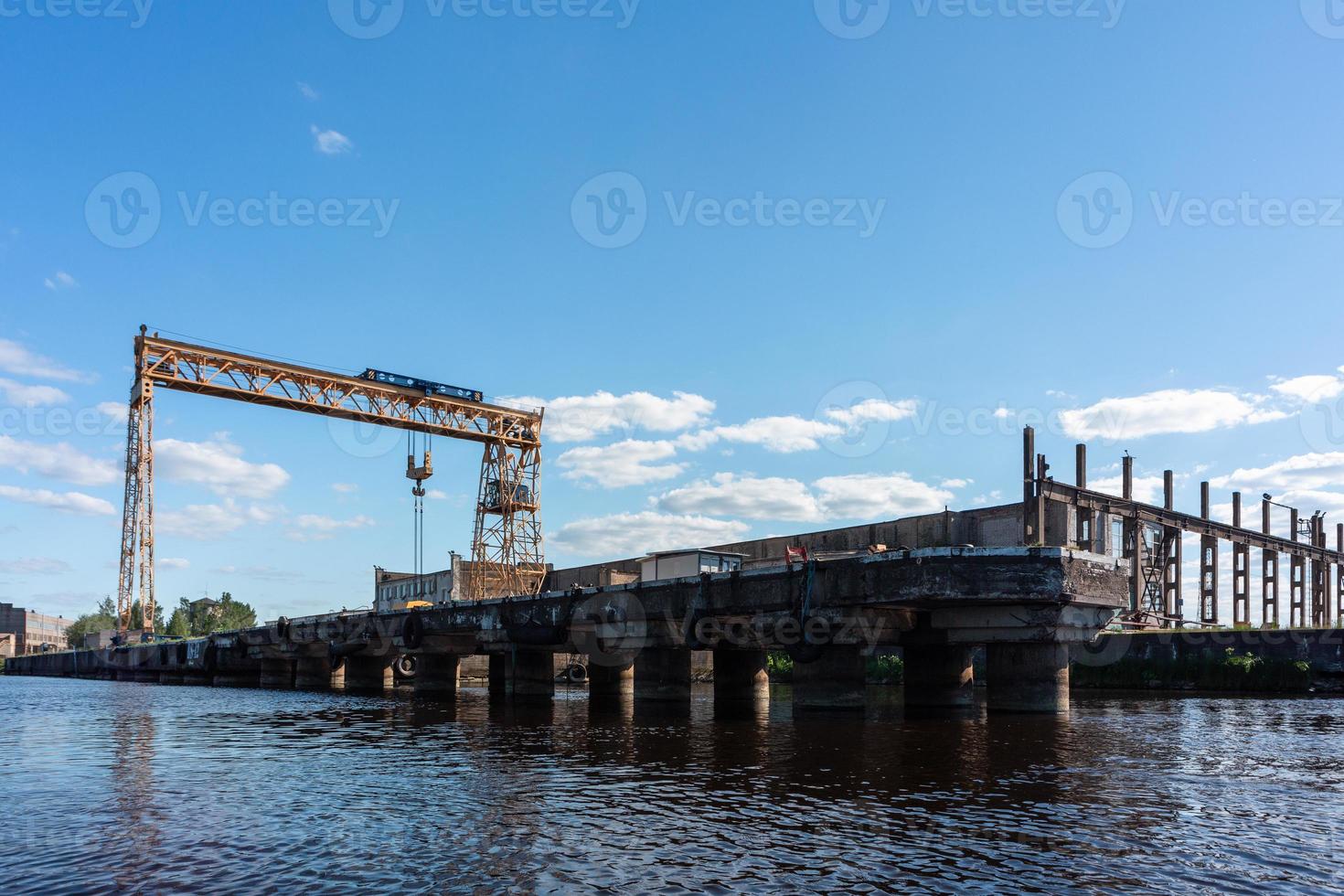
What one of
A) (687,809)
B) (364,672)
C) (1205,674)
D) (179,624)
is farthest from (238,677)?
(179,624)

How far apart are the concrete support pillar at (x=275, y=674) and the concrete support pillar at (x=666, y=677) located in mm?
40536

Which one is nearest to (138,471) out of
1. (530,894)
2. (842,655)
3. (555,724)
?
(555,724)

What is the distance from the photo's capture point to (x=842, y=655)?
1415 inches

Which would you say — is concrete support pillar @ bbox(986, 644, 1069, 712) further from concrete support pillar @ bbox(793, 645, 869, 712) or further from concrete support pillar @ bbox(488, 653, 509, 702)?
concrete support pillar @ bbox(488, 653, 509, 702)

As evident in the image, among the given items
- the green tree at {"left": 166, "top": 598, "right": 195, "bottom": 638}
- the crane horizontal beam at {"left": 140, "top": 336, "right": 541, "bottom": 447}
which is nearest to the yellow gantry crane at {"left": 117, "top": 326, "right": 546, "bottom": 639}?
the crane horizontal beam at {"left": 140, "top": 336, "right": 541, "bottom": 447}

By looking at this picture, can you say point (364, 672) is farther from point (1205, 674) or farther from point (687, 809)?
point (1205, 674)

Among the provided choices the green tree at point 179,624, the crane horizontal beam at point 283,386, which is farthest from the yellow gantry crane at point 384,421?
the green tree at point 179,624

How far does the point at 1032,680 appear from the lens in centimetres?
3092

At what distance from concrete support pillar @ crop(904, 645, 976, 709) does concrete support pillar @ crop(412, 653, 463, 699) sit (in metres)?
26.6

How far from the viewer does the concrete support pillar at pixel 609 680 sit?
144ft

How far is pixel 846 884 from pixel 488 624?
36.2 m

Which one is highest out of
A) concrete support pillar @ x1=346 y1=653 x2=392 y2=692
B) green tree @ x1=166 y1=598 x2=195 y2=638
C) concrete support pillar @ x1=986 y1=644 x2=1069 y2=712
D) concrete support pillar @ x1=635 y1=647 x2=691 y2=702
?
concrete support pillar @ x1=986 y1=644 x2=1069 y2=712

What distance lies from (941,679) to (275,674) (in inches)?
2153

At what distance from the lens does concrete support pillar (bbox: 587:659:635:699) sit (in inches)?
1726
